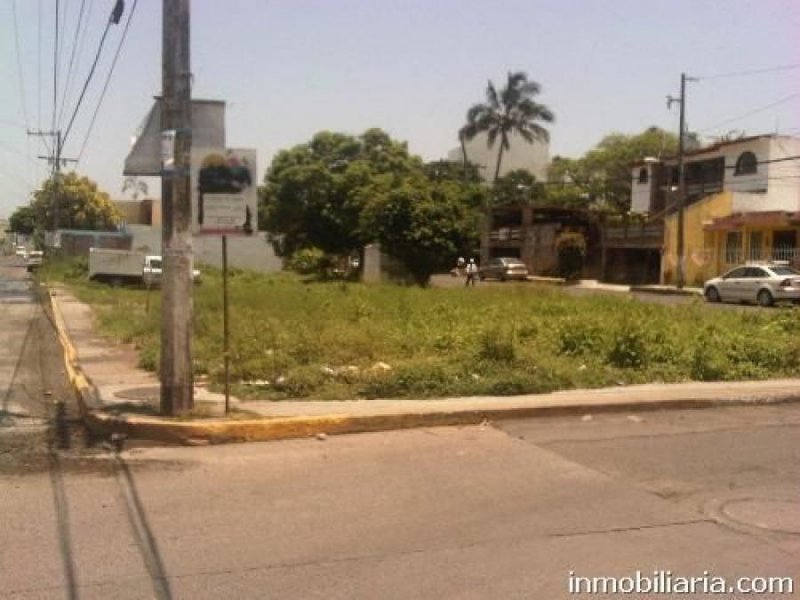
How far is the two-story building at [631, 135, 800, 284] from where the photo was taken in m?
42.1

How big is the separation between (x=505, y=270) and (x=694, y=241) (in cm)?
1215

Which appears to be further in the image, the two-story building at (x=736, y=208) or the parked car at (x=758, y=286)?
the two-story building at (x=736, y=208)

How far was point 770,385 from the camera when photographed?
1178 cm

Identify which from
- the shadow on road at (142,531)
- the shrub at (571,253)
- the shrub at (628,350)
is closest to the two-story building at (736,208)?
the shrub at (571,253)

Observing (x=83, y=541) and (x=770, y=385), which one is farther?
(x=770, y=385)

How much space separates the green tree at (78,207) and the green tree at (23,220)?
2898cm

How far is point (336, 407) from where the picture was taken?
31.7 feet

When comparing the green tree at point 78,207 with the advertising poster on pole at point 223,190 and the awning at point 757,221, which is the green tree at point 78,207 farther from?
the advertising poster on pole at point 223,190

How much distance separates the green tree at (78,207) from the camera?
83.8 m

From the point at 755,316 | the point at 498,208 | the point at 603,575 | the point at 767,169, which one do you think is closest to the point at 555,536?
the point at 603,575

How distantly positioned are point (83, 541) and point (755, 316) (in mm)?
16817

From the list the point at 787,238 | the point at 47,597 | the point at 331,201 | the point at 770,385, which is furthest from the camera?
the point at 331,201

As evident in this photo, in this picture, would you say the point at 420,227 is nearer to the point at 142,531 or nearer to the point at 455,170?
the point at 142,531

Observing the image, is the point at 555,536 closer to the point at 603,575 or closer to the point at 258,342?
the point at 603,575
